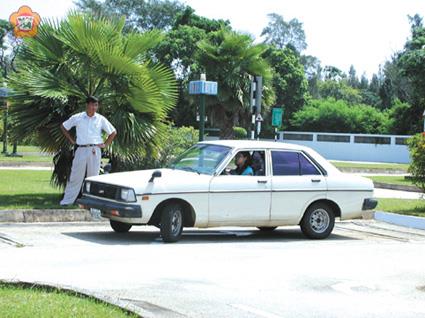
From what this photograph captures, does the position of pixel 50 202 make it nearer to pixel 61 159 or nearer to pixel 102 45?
pixel 61 159

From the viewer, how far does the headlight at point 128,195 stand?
11312 millimetres

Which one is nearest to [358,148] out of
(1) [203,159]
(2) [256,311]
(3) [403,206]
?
(3) [403,206]

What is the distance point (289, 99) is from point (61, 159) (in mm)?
54633

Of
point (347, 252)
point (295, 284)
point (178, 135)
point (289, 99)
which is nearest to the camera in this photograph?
point (295, 284)

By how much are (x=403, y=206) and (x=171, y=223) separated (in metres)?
8.14

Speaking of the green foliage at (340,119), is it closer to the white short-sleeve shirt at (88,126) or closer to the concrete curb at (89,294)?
the white short-sleeve shirt at (88,126)

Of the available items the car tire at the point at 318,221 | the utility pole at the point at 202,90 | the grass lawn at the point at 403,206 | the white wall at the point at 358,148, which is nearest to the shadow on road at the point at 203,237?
the car tire at the point at 318,221

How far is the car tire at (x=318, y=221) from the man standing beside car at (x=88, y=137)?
12.3ft

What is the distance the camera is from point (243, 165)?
1267cm

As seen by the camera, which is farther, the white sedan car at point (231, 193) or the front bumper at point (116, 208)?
the white sedan car at point (231, 193)

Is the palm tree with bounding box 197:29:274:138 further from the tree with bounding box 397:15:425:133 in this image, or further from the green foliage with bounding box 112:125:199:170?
the green foliage with bounding box 112:125:199:170

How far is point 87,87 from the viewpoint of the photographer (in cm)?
1559

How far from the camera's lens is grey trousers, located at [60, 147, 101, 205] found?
14.1 metres

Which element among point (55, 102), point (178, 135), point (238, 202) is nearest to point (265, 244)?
point (238, 202)
